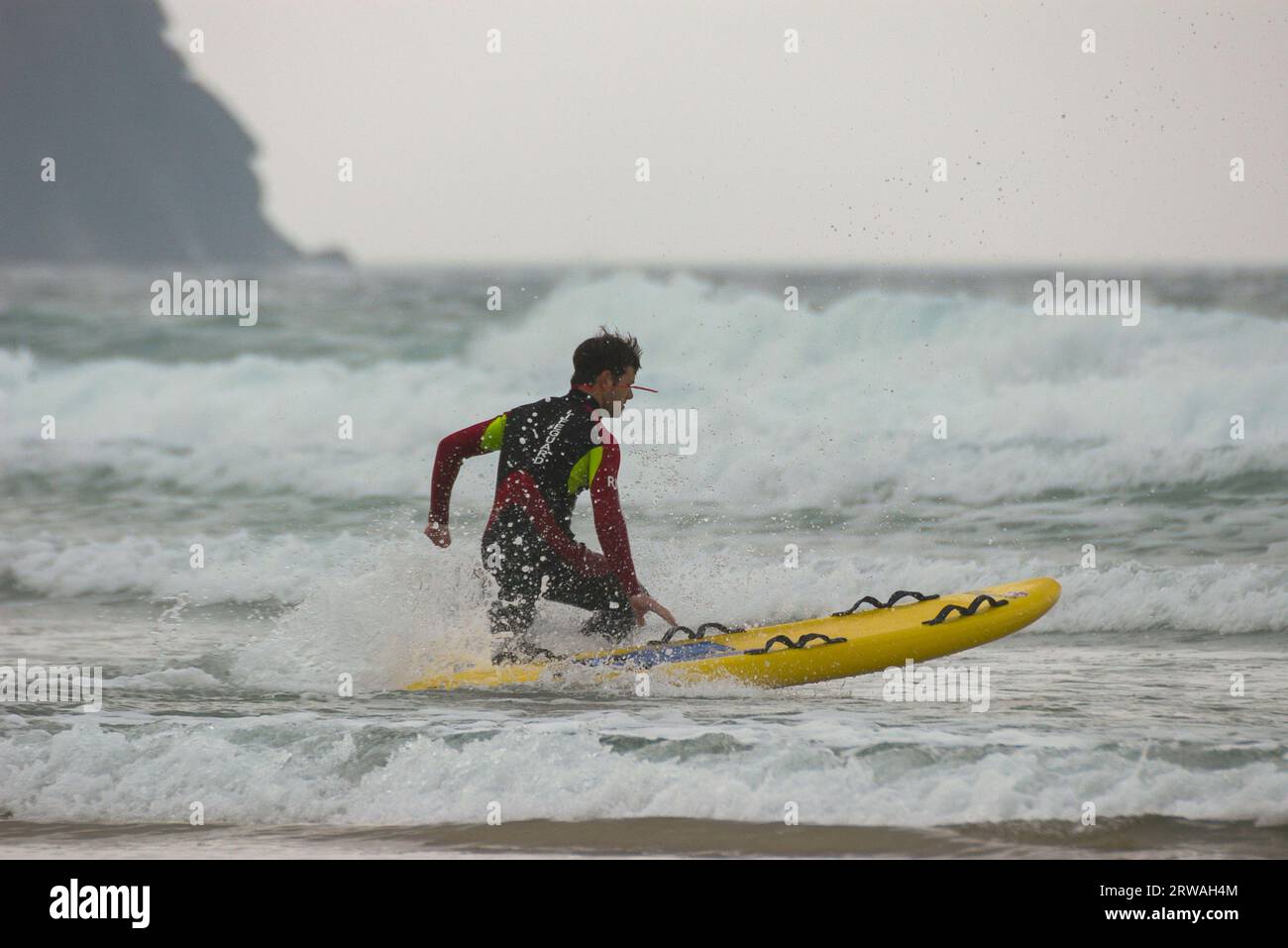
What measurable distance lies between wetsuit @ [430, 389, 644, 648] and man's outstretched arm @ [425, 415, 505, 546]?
0.03 meters

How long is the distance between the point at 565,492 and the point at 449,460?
604 millimetres

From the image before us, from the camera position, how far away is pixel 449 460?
19.1 feet

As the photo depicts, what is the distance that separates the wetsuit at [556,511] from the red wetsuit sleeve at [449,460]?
0.39ft

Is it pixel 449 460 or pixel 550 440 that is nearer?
pixel 550 440

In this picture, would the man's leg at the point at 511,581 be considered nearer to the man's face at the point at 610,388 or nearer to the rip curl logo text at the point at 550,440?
the rip curl logo text at the point at 550,440

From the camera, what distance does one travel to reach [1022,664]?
7.13m

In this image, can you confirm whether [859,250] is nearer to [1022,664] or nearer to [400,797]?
[1022,664]

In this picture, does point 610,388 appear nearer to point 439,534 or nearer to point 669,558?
point 439,534

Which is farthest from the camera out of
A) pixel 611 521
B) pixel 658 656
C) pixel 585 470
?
pixel 658 656

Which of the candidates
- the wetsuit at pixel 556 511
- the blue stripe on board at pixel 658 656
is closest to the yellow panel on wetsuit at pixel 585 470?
the wetsuit at pixel 556 511

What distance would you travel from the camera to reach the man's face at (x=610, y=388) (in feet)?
18.2

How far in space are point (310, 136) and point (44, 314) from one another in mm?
4720

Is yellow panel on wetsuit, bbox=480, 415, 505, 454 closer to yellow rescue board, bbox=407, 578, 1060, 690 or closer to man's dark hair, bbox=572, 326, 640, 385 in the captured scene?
man's dark hair, bbox=572, 326, 640, 385

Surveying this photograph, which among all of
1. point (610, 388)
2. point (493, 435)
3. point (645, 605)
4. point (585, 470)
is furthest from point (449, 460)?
point (645, 605)
